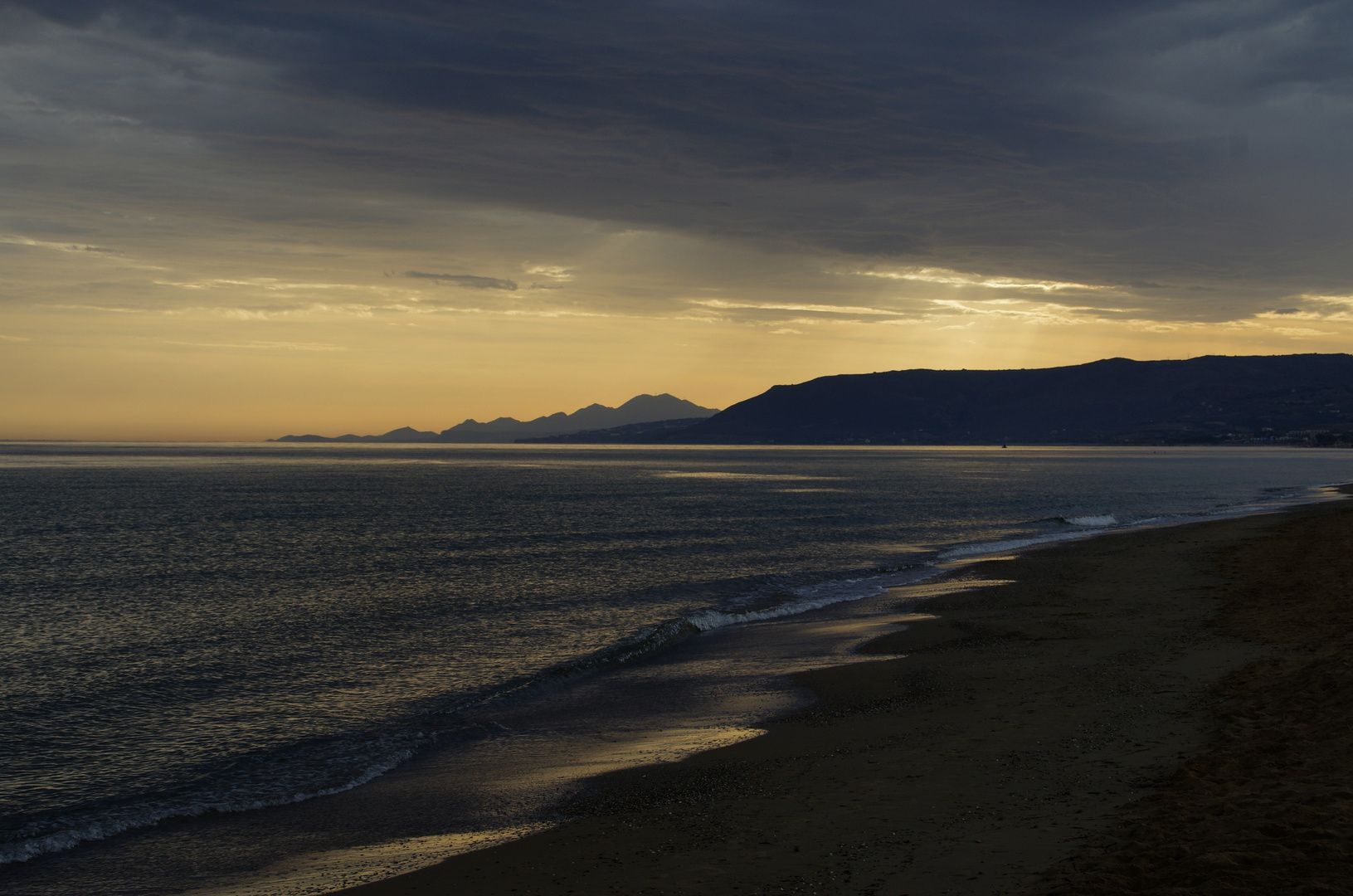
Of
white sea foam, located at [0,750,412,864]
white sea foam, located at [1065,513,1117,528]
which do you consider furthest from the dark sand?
white sea foam, located at [1065,513,1117,528]

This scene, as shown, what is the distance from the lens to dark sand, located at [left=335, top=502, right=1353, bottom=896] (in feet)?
26.9

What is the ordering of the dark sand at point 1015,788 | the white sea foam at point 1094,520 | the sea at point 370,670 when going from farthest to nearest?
1. the white sea foam at point 1094,520
2. the sea at point 370,670
3. the dark sand at point 1015,788

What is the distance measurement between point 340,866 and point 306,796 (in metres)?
3.18

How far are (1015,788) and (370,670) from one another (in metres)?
15.8

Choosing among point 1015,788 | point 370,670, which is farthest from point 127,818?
point 1015,788

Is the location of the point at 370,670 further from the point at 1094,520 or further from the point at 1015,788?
the point at 1094,520

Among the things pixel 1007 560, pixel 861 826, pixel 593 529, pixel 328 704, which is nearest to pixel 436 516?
pixel 593 529

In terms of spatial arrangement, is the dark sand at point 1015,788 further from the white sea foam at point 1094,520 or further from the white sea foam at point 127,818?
the white sea foam at point 1094,520

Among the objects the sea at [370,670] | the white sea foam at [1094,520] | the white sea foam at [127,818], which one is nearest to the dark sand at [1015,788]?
the sea at [370,670]

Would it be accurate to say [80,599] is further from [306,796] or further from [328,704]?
[306,796]

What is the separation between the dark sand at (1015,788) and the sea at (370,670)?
4.58 ft

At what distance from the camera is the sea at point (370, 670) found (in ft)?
38.6

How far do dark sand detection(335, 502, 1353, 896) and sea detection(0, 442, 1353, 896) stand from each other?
1.40 meters

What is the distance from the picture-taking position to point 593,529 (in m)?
57.3
